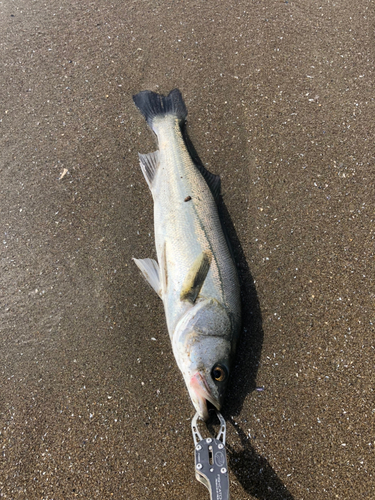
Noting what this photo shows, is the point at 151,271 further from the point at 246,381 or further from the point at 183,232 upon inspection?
the point at 246,381

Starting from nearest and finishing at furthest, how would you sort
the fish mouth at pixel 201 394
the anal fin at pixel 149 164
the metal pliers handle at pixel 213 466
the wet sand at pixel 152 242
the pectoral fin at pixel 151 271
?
the metal pliers handle at pixel 213 466 < the fish mouth at pixel 201 394 < the wet sand at pixel 152 242 < the pectoral fin at pixel 151 271 < the anal fin at pixel 149 164

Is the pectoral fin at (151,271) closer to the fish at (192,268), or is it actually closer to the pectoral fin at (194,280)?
the fish at (192,268)

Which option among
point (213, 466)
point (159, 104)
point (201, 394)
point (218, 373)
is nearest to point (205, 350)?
point (218, 373)

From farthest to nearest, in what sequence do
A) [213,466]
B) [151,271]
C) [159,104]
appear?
[159,104] → [151,271] → [213,466]

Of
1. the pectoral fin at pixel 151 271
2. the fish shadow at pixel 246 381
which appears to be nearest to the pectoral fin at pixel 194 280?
the pectoral fin at pixel 151 271

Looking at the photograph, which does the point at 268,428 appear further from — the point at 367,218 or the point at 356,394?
the point at 367,218
